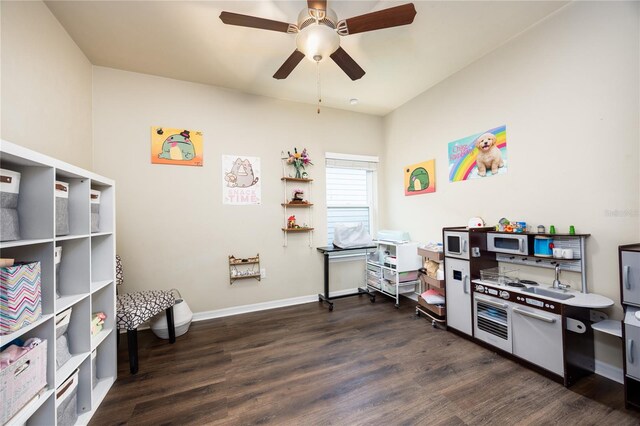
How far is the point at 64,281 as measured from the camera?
5.12ft

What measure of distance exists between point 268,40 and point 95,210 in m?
1.98

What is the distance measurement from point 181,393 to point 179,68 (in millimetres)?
3036

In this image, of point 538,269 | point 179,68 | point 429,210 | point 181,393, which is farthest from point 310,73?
point 181,393

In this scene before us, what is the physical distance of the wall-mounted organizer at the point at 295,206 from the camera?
3434 mm

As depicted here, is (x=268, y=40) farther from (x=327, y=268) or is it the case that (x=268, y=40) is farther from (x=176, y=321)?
(x=176, y=321)

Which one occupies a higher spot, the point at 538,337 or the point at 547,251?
the point at 547,251

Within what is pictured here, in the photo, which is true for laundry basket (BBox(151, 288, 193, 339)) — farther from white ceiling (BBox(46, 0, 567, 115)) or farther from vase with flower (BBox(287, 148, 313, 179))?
white ceiling (BBox(46, 0, 567, 115))

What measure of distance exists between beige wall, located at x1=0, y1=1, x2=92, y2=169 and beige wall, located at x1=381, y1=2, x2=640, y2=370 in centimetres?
378

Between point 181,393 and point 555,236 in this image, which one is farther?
point 555,236

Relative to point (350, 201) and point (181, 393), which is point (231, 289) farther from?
point (350, 201)

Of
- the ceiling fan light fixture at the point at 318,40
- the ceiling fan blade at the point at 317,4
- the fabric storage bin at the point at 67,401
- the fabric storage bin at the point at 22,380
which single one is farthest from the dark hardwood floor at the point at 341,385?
the ceiling fan blade at the point at 317,4

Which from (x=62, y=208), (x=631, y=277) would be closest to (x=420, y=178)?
(x=631, y=277)

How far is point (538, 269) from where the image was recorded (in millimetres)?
2238

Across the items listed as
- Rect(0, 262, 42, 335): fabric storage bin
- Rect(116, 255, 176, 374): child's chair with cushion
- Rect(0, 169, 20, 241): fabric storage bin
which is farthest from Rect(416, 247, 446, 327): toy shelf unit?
Rect(0, 169, 20, 241): fabric storage bin
